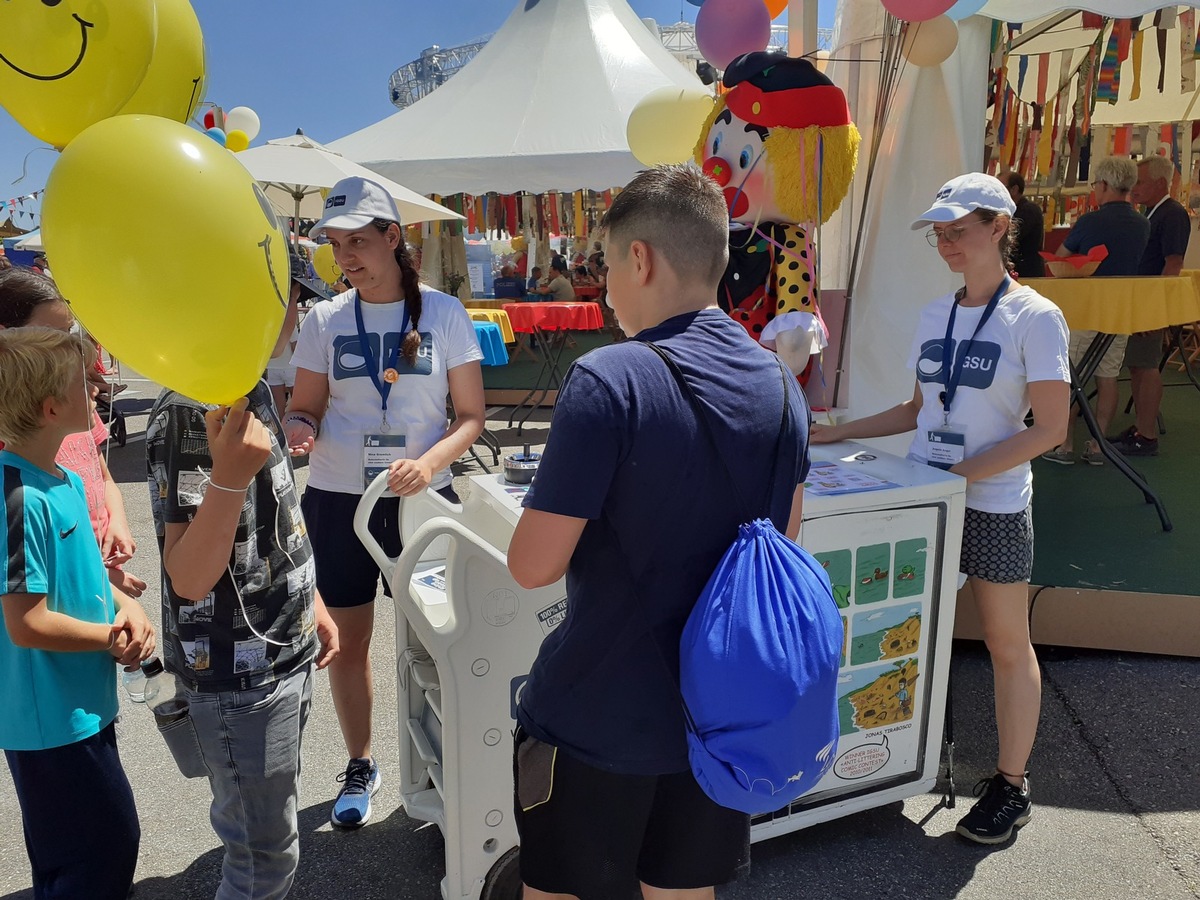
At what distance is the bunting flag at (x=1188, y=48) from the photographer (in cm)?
504

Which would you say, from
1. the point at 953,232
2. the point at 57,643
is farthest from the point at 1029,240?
the point at 57,643

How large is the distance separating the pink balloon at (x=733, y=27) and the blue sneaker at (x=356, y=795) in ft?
9.70

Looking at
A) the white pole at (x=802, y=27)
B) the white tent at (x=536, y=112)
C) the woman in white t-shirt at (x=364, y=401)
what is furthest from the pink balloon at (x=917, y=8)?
the white tent at (x=536, y=112)

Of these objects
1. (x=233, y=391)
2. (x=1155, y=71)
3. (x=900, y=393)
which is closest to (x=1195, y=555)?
(x=900, y=393)

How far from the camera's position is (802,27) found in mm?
3588

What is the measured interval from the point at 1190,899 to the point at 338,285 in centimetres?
1002

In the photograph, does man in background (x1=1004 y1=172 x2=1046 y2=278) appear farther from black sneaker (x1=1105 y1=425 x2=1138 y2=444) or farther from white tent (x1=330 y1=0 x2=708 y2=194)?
white tent (x1=330 y1=0 x2=708 y2=194)

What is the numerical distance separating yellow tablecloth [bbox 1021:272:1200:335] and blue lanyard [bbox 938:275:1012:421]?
2.18 metres

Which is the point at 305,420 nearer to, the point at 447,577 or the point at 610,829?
the point at 447,577

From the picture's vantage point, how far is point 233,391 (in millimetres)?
1357

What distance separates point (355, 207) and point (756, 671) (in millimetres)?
1689

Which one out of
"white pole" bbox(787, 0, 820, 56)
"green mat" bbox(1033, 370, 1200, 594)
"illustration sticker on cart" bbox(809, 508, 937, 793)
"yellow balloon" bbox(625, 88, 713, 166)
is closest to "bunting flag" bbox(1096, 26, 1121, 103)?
"green mat" bbox(1033, 370, 1200, 594)

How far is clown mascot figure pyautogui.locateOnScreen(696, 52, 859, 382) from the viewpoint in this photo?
3014mm

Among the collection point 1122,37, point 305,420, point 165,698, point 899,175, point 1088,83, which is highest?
point 1122,37
